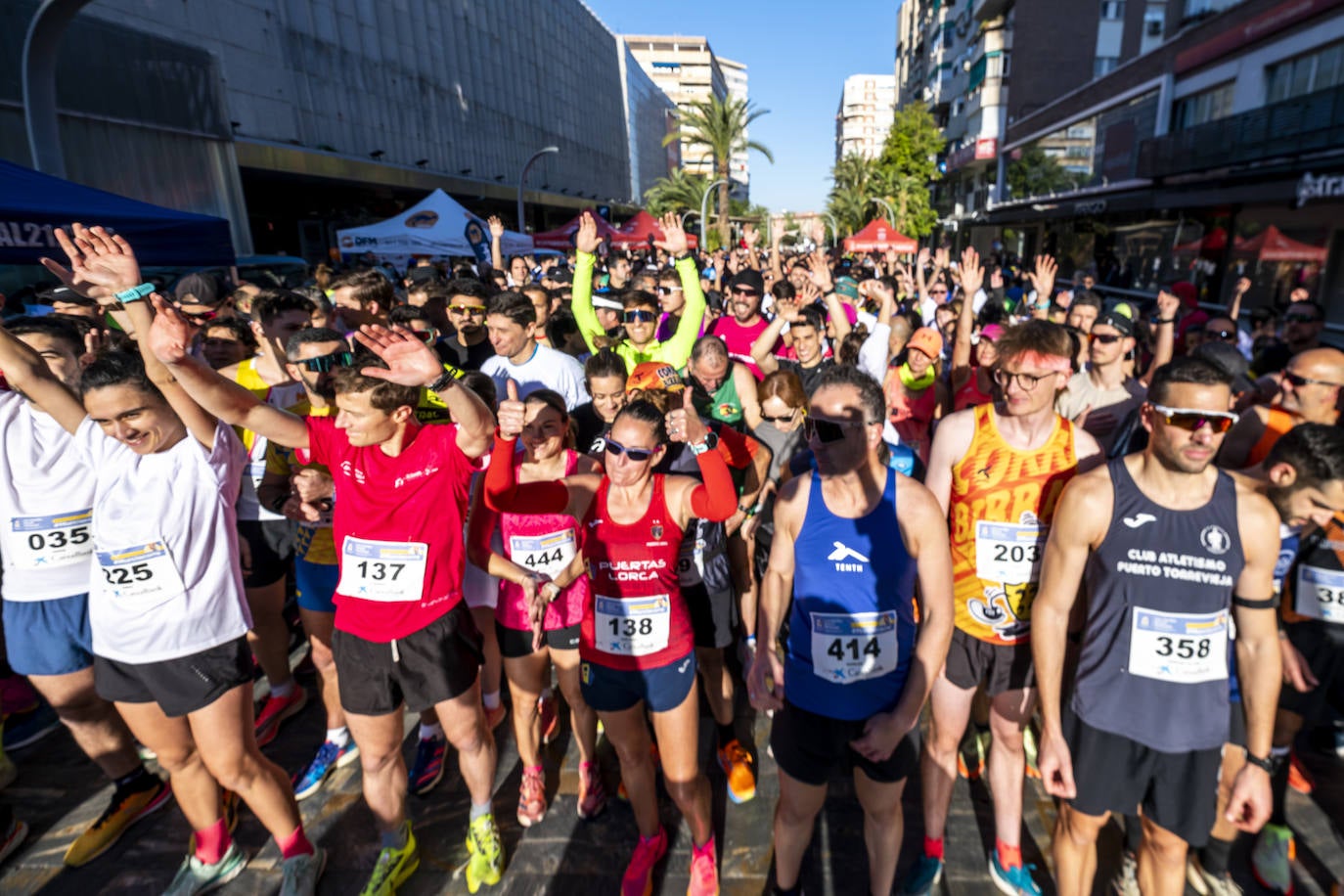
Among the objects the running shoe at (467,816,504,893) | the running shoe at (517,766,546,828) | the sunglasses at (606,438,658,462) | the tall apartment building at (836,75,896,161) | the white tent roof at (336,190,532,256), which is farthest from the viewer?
the tall apartment building at (836,75,896,161)

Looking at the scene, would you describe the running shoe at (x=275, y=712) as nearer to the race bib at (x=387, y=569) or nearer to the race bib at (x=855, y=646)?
the race bib at (x=387, y=569)

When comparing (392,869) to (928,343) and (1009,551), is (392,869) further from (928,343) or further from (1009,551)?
(928,343)

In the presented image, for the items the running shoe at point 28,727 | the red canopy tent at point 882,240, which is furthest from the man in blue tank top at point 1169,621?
the red canopy tent at point 882,240

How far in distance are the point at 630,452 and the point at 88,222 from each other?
5.80m

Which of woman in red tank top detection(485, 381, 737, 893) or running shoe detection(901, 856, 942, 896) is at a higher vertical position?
woman in red tank top detection(485, 381, 737, 893)

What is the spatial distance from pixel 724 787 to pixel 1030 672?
1.61 meters

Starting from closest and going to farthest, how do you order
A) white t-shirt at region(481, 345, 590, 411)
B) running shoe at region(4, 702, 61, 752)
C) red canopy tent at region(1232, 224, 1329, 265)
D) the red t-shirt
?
the red t-shirt
running shoe at region(4, 702, 61, 752)
white t-shirt at region(481, 345, 590, 411)
red canopy tent at region(1232, 224, 1329, 265)

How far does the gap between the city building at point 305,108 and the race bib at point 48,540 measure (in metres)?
5.89

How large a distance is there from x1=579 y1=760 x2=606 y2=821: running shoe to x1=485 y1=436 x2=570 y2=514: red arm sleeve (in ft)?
4.29

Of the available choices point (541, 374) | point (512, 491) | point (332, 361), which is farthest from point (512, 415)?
point (541, 374)

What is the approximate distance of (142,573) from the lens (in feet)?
8.50

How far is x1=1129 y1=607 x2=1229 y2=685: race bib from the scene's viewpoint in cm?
219

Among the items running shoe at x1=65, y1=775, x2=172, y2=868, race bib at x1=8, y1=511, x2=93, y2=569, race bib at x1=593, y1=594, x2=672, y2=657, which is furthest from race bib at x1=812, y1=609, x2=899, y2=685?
running shoe at x1=65, y1=775, x2=172, y2=868

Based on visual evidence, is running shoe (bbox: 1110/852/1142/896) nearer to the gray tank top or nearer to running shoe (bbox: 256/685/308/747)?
the gray tank top
